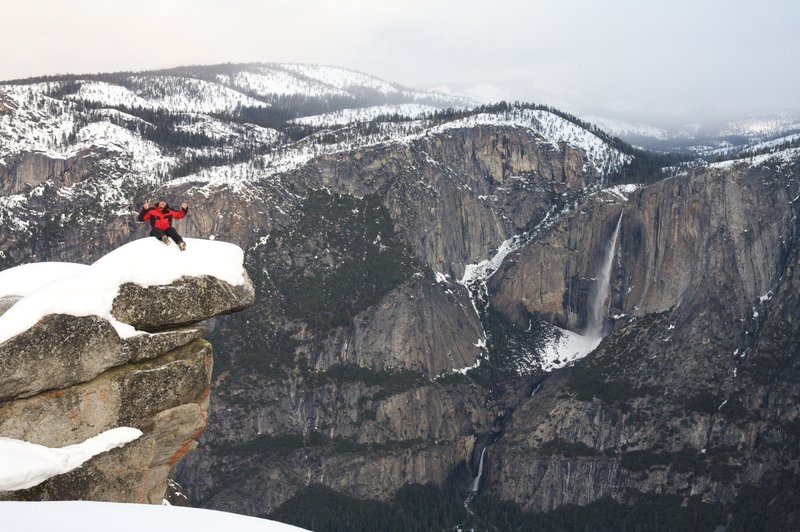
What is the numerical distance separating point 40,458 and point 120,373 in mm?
4167

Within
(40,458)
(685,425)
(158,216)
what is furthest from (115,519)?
(685,425)

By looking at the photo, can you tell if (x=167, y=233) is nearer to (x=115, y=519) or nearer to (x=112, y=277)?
(x=112, y=277)

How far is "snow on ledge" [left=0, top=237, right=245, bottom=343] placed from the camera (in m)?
28.6

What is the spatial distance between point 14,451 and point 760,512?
16616 cm

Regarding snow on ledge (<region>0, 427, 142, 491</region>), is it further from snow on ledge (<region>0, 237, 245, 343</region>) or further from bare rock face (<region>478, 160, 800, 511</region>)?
bare rock face (<region>478, 160, 800, 511</region>)

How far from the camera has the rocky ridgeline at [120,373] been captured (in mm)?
28281

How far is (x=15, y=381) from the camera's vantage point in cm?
2795

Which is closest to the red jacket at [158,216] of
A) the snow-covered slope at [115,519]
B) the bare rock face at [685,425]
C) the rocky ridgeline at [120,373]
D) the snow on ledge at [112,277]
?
the snow on ledge at [112,277]

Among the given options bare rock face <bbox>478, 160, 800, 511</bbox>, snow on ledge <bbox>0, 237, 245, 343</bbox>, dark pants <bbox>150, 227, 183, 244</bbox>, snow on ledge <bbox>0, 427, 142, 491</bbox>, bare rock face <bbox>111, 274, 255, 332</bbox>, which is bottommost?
bare rock face <bbox>478, 160, 800, 511</bbox>

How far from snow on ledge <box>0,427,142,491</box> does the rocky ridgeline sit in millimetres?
252

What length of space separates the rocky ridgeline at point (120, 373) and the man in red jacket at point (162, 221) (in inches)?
17.1

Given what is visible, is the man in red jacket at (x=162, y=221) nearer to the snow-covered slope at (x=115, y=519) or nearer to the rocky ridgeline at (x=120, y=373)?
the rocky ridgeline at (x=120, y=373)

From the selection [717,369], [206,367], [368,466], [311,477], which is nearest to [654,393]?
[717,369]

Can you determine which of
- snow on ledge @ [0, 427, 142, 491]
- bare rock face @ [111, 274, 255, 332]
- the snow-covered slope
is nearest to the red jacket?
bare rock face @ [111, 274, 255, 332]
